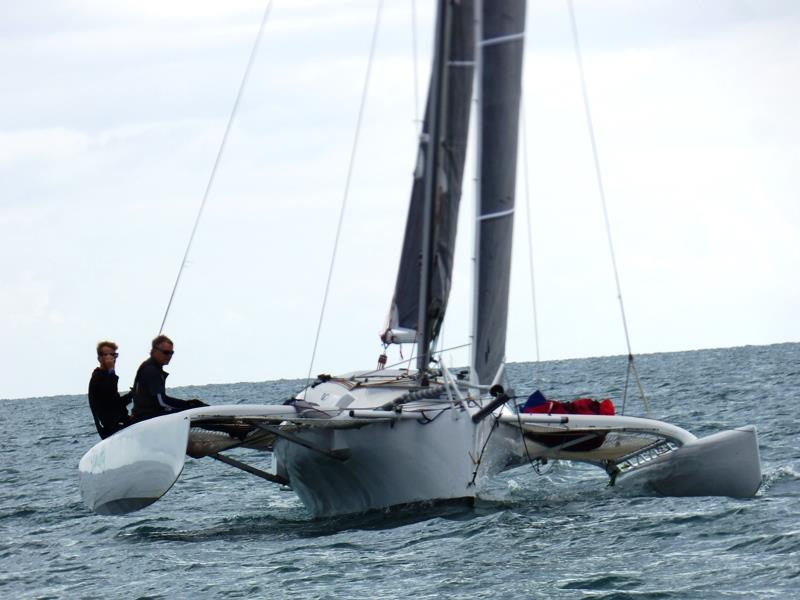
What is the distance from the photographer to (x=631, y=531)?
9172mm

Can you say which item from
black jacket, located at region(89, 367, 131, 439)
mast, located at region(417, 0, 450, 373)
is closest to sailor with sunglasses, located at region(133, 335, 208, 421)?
black jacket, located at region(89, 367, 131, 439)

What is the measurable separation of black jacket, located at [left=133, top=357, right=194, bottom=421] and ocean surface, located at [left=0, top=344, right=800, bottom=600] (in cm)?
97

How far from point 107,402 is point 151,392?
50 cm

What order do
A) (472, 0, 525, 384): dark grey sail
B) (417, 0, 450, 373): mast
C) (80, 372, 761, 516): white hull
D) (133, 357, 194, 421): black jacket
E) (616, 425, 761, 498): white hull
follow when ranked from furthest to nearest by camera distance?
(417, 0, 450, 373): mast → (133, 357, 194, 421): black jacket → (616, 425, 761, 498): white hull → (80, 372, 761, 516): white hull → (472, 0, 525, 384): dark grey sail

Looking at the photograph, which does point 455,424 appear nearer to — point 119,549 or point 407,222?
point 119,549

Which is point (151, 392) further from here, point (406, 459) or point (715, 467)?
point (715, 467)

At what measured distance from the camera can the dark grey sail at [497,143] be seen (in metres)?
9.53

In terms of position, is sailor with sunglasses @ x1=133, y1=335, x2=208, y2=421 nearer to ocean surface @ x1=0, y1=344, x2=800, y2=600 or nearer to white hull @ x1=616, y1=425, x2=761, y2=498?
ocean surface @ x1=0, y1=344, x2=800, y2=600

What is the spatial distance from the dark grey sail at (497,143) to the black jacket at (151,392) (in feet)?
8.07

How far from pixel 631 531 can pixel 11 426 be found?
2900 cm

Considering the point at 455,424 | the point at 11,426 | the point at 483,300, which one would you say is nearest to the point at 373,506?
the point at 455,424

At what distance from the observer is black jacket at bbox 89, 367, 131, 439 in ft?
→ 34.9

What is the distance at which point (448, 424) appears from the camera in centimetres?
959

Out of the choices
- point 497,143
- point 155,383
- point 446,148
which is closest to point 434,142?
point 446,148
